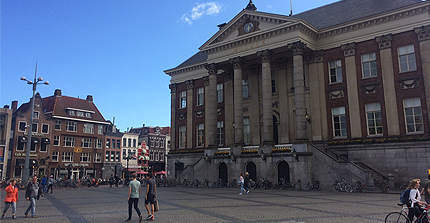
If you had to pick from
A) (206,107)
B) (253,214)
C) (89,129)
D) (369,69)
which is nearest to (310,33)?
(369,69)

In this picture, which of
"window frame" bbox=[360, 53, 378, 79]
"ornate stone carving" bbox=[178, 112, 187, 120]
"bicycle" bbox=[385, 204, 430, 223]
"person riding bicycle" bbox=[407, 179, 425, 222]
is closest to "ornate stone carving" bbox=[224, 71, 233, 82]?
"ornate stone carving" bbox=[178, 112, 187, 120]

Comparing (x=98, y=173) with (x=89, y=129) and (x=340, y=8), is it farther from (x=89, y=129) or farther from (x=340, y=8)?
(x=340, y=8)

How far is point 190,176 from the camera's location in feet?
123

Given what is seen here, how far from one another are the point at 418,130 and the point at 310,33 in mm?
13179

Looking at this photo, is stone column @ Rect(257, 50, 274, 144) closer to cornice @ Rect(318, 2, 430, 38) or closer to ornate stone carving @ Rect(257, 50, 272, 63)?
ornate stone carving @ Rect(257, 50, 272, 63)

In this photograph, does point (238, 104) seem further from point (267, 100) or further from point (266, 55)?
point (266, 55)

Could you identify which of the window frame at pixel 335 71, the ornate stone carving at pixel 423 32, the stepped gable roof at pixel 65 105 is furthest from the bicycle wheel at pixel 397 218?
the stepped gable roof at pixel 65 105

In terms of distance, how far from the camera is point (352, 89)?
31.9 m

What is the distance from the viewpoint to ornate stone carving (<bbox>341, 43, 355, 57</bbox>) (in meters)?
32.2

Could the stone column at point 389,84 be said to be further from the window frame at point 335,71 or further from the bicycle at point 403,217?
the bicycle at point 403,217

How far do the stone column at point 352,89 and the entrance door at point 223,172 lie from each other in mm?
12830

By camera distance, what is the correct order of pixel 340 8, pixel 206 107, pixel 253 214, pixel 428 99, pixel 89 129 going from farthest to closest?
pixel 89 129
pixel 206 107
pixel 340 8
pixel 428 99
pixel 253 214

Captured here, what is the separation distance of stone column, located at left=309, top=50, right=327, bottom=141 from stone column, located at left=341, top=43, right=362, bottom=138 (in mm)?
2382

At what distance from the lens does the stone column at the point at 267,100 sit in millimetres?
32188
